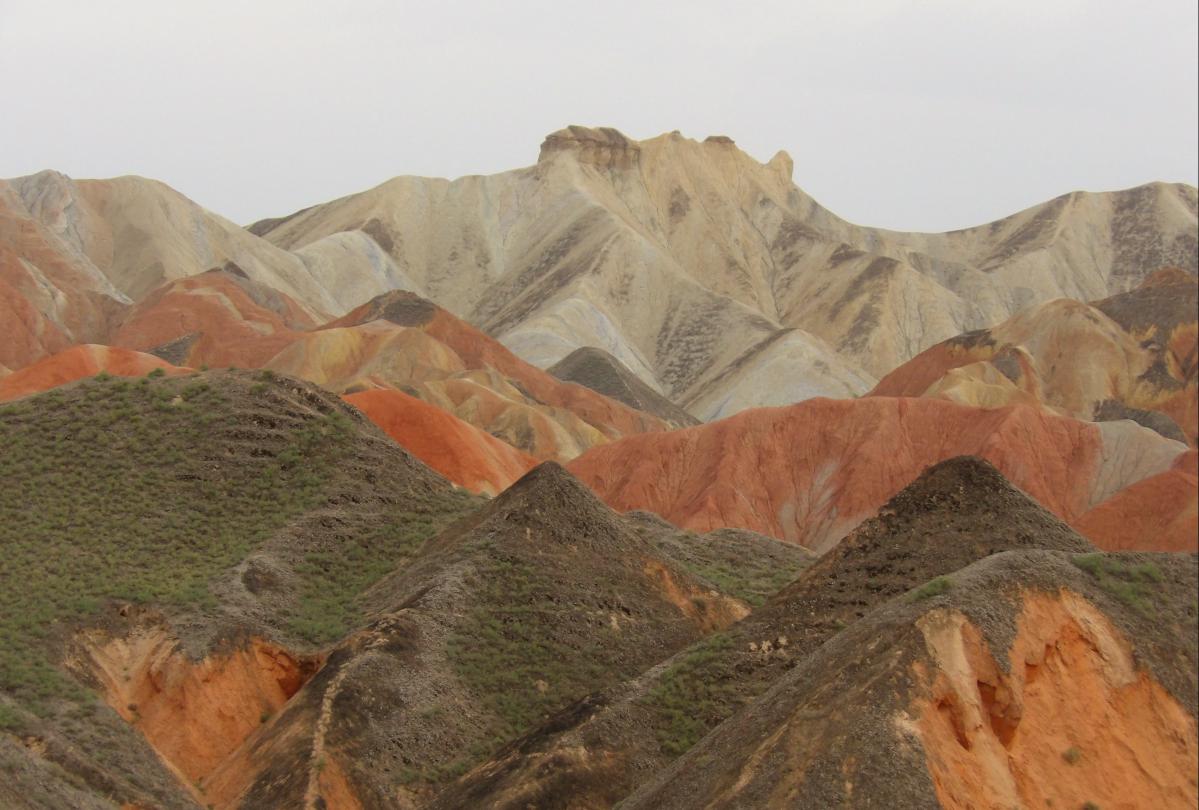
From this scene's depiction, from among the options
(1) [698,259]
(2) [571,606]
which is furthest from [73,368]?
(1) [698,259]

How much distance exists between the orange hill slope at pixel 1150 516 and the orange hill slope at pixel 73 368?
149ft

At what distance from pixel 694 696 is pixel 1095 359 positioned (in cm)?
9760

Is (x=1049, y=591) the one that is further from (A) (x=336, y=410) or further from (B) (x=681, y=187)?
(B) (x=681, y=187)

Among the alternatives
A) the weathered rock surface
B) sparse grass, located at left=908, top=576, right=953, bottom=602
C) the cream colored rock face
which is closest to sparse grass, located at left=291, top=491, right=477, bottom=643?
the weathered rock surface

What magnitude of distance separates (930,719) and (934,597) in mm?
2684

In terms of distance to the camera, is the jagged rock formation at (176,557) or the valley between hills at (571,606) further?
the jagged rock formation at (176,557)

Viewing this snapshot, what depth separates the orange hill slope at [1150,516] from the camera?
7962 cm

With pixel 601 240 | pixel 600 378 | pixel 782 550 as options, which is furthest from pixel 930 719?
pixel 601 240

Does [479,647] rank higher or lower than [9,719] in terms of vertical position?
lower

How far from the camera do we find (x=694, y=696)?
31172 millimetres

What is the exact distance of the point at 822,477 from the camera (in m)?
93.6

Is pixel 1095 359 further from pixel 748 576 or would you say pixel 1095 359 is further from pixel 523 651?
pixel 523 651

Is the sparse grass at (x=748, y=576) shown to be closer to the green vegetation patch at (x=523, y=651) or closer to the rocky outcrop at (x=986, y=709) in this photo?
the green vegetation patch at (x=523, y=651)

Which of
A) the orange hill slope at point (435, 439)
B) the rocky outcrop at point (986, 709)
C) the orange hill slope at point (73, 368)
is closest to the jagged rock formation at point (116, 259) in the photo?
the orange hill slope at point (73, 368)
